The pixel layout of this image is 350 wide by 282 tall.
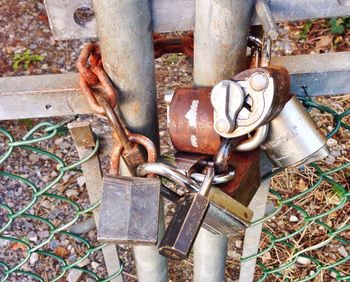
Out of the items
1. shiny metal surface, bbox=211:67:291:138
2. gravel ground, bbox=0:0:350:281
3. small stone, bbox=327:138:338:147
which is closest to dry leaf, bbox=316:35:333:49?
gravel ground, bbox=0:0:350:281

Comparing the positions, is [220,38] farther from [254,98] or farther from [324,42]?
[324,42]

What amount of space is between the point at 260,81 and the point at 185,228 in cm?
22

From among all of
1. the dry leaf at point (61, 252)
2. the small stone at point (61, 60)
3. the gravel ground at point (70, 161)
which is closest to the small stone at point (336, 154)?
the gravel ground at point (70, 161)

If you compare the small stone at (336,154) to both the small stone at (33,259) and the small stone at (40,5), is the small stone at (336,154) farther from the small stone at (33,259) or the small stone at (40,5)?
the small stone at (40,5)

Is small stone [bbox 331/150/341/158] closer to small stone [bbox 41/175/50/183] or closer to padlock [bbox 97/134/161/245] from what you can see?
small stone [bbox 41/175/50/183]

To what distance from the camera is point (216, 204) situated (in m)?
0.75

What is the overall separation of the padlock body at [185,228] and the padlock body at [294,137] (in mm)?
149

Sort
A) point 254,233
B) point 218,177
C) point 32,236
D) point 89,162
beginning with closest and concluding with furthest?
point 218,177 < point 89,162 < point 254,233 < point 32,236

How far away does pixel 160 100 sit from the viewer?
7.57ft

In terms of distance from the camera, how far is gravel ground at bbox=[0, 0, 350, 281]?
1863 mm

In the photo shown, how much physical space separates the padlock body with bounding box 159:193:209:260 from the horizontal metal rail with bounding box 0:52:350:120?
203 mm

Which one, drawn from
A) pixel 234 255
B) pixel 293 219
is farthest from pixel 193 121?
pixel 293 219

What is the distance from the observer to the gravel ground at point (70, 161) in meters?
1.86

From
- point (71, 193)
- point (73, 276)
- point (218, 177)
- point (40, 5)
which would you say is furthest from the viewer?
point (40, 5)
